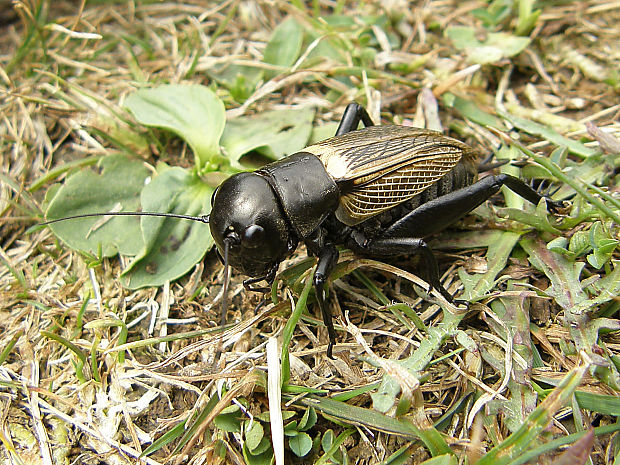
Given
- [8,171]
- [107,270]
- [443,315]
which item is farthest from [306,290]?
[8,171]

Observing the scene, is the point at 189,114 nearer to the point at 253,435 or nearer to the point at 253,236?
the point at 253,236

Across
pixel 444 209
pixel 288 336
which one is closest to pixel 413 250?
pixel 444 209

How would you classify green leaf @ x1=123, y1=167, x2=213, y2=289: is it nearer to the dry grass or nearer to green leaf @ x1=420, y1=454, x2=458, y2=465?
the dry grass

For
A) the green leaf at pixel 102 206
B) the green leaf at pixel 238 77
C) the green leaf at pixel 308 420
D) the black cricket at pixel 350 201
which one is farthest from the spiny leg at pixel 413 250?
the green leaf at pixel 238 77

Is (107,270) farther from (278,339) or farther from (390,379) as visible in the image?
(390,379)

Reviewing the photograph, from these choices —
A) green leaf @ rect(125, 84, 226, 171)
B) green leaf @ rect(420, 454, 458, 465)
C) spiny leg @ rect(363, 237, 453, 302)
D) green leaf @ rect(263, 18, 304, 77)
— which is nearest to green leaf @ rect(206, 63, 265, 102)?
green leaf @ rect(263, 18, 304, 77)

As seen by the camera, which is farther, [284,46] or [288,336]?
[284,46]
